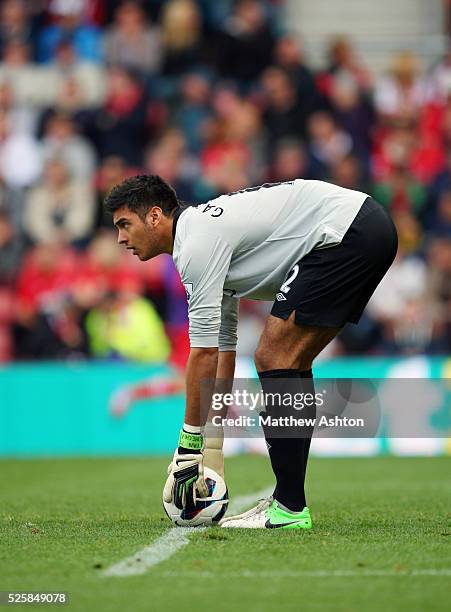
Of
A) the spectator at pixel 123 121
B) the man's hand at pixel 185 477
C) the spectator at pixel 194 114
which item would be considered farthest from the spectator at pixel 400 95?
the man's hand at pixel 185 477

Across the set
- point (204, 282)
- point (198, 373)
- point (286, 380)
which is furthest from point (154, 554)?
point (204, 282)

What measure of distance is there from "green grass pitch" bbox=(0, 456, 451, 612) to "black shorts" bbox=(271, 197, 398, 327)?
1.14 m

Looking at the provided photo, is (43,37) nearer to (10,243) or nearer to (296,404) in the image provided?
(10,243)

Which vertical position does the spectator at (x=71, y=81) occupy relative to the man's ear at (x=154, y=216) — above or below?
above

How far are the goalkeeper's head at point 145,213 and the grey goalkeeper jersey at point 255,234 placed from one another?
0.10 m

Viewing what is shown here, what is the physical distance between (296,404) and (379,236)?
99cm

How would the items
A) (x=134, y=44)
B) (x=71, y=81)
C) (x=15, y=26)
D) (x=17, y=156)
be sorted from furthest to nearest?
(x=15, y=26), (x=134, y=44), (x=71, y=81), (x=17, y=156)

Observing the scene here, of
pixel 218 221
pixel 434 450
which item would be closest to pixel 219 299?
pixel 218 221

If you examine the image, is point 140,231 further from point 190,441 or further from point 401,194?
point 401,194

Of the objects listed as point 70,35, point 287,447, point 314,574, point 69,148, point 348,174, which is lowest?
point 314,574

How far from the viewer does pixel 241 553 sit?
5.47m

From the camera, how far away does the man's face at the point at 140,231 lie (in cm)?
650

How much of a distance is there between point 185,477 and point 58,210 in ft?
31.5

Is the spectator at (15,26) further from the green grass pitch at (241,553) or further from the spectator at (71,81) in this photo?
the green grass pitch at (241,553)
